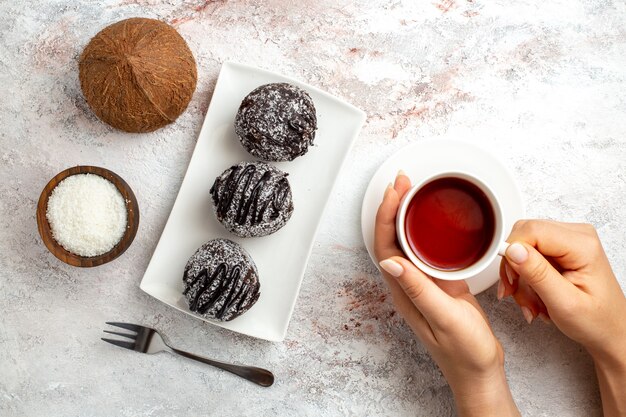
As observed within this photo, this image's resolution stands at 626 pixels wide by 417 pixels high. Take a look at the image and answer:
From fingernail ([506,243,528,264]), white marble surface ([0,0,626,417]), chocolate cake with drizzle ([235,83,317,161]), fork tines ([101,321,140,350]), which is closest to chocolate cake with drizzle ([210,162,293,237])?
chocolate cake with drizzle ([235,83,317,161])

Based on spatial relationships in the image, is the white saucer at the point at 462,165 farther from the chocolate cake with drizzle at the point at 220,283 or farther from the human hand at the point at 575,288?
the chocolate cake with drizzle at the point at 220,283

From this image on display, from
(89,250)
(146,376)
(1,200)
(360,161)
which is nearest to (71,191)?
(89,250)

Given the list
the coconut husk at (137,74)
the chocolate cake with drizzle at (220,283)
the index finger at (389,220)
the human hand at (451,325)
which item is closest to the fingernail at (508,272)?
the human hand at (451,325)

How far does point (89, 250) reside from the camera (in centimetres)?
147

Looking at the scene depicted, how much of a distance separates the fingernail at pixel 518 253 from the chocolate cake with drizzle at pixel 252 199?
1.78 feet

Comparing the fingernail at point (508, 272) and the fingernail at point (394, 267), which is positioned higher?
the fingernail at point (508, 272)

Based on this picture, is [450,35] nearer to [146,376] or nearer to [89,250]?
[89,250]

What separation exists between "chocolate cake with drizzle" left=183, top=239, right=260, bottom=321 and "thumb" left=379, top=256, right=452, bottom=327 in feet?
1.26

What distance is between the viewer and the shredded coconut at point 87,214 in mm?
1450

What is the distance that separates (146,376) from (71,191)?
1.84 ft

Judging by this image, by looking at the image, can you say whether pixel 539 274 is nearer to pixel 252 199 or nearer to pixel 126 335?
pixel 252 199

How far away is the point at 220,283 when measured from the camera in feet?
4.75

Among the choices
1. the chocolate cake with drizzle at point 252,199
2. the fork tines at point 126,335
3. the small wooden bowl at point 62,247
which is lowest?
the fork tines at point 126,335

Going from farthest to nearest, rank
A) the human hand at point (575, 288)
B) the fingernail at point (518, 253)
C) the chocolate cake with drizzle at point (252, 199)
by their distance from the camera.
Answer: the chocolate cake with drizzle at point (252, 199) → the human hand at point (575, 288) → the fingernail at point (518, 253)
